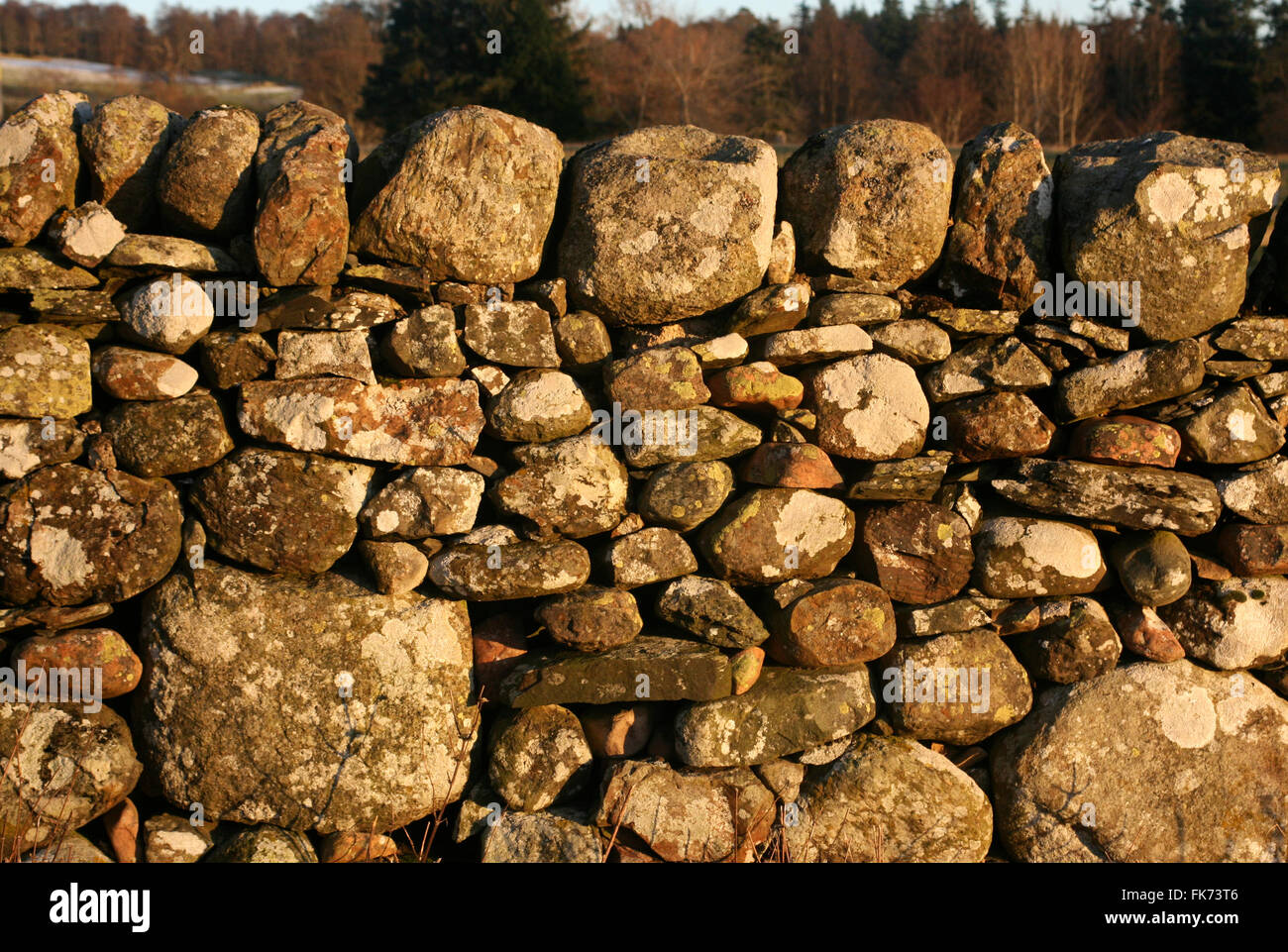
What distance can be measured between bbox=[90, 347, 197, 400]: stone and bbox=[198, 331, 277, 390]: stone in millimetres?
97

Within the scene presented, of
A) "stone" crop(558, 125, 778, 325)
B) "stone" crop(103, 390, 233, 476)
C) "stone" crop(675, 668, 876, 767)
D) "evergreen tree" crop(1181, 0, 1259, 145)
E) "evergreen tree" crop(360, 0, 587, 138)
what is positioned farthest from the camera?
"evergreen tree" crop(1181, 0, 1259, 145)

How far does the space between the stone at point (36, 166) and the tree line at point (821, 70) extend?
1842 centimetres

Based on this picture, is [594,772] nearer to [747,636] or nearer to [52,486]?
[747,636]

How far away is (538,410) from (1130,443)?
237 cm

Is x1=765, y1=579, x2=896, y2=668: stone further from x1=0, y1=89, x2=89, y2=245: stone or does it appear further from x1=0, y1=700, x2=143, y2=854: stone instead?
x1=0, y1=89, x2=89, y2=245: stone

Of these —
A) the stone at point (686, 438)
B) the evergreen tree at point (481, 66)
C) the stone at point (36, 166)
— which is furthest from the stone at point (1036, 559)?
Result: the evergreen tree at point (481, 66)

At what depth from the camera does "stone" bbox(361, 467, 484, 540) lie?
3.46 meters

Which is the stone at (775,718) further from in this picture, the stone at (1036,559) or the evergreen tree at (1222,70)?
the evergreen tree at (1222,70)

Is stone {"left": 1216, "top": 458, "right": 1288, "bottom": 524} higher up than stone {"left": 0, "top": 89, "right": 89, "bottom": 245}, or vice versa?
stone {"left": 0, "top": 89, "right": 89, "bottom": 245}

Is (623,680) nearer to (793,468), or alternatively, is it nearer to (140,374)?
(793,468)

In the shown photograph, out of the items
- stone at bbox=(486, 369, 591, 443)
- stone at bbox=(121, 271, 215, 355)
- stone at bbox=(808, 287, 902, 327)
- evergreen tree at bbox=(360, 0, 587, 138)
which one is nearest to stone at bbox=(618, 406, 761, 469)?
stone at bbox=(486, 369, 591, 443)

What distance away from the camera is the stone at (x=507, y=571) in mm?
3469

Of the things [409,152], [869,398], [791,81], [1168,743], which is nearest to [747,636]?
[869,398]

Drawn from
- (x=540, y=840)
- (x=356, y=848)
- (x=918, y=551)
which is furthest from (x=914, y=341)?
(x=356, y=848)
